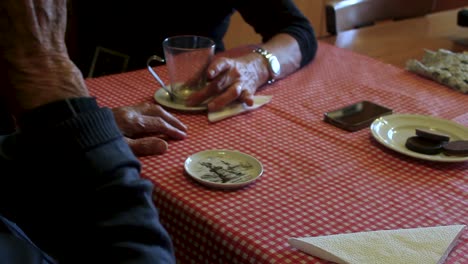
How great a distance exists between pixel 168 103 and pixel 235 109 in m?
0.14

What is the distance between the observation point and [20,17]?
0.70m

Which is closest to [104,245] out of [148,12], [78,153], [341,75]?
[78,153]

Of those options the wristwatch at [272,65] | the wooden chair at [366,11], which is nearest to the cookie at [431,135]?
the wristwatch at [272,65]

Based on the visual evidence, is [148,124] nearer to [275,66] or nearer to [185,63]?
[185,63]

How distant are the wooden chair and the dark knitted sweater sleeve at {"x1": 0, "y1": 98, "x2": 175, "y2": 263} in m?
1.20

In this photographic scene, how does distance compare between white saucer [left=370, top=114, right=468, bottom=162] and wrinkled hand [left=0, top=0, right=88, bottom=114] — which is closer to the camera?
wrinkled hand [left=0, top=0, right=88, bottom=114]

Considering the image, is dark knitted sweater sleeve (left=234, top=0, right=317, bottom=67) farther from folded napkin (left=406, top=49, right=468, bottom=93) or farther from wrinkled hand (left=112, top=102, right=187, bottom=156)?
wrinkled hand (left=112, top=102, right=187, bottom=156)

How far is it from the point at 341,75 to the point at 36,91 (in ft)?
2.81

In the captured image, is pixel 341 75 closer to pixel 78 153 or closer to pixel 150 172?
pixel 150 172

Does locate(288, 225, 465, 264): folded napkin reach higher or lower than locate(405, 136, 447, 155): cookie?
higher

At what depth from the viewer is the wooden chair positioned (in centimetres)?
177

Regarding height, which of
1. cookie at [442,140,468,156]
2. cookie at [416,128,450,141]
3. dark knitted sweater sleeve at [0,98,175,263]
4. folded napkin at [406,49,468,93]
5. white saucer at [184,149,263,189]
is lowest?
folded napkin at [406,49,468,93]

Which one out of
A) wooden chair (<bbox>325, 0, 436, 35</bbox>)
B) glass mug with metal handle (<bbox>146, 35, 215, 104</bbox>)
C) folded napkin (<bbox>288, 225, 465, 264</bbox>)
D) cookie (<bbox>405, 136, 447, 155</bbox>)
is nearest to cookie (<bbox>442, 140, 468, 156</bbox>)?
cookie (<bbox>405, 136, 447, 155</bbox>)

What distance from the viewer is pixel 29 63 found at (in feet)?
2.30
